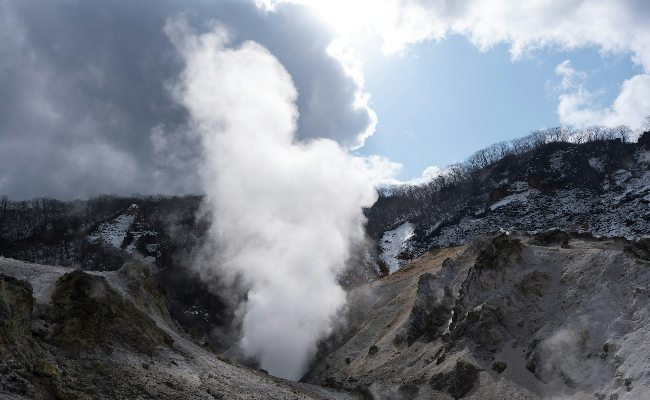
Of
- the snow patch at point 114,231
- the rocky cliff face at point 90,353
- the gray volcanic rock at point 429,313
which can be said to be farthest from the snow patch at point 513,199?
the rocky cliff face at point 90,353

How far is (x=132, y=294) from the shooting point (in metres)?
33.9

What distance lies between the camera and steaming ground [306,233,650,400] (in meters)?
21.5

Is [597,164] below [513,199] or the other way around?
the other way around

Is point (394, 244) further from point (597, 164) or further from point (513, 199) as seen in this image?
point (597, 164)

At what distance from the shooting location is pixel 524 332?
27000 millimetres

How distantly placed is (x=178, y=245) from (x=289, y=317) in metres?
74.0

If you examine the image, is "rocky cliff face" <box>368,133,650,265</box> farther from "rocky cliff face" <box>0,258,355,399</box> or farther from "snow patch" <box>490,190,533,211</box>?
"rocky cliff face" <box>0,258,355,399</box>

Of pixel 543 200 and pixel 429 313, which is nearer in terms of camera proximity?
pixel 429 313

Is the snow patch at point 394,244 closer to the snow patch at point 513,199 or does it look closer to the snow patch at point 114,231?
the snow patch at point 513,199

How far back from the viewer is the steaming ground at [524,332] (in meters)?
21.5

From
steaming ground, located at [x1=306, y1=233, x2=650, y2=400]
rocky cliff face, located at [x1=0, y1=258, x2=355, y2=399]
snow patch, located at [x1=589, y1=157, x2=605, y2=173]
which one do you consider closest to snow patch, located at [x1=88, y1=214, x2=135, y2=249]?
steaming ground, located at [x1=306, y1=233, x2=650, y2=400]

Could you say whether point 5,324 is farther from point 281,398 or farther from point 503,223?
point 503,223

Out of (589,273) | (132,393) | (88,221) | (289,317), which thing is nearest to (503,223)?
(289,317)

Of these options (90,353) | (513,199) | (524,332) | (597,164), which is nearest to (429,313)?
(524,332)
